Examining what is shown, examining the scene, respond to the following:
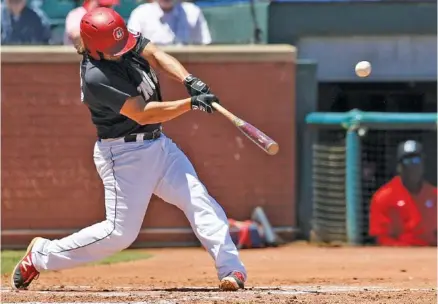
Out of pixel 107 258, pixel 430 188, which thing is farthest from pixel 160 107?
pixel 430 188

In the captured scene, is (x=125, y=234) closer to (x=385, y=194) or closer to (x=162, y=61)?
(x=162, y=61)

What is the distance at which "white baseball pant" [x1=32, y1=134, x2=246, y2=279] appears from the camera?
631 cm

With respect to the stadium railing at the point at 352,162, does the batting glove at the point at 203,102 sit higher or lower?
higher

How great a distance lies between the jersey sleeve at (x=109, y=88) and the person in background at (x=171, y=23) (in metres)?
4.46

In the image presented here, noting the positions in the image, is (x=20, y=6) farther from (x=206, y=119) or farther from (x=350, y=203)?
(x=350, y=203)

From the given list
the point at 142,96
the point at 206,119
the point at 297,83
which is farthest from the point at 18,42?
the point at 142,96

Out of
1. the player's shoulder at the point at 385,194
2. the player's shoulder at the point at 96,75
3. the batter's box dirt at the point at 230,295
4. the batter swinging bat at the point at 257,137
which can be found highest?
the player's shoulder at the point at 96,75

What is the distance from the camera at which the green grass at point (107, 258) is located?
29.8ft

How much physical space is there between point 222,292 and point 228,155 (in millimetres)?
4540

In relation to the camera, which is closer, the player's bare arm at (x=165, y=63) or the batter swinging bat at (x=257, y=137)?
the batter swinging bat at (x=257, y=137)

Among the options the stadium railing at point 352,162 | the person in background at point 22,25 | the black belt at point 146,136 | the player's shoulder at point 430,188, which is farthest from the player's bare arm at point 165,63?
the person in background at point 22,25

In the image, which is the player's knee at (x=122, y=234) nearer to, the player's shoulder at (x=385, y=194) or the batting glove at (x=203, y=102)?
the batting glove at (x=203, y=102)

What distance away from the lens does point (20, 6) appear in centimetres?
1119

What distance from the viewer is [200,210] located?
635 cm
